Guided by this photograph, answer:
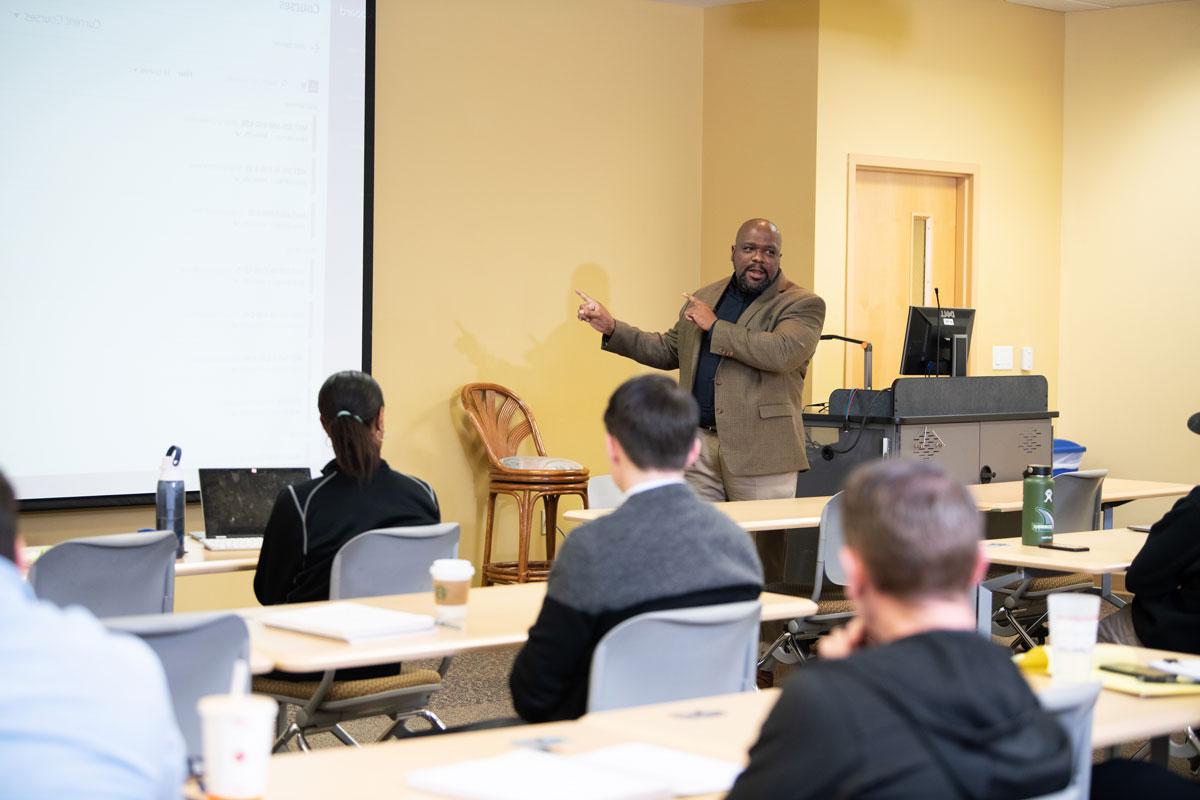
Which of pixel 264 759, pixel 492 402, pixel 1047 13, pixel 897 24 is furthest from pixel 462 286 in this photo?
pixel 264 759

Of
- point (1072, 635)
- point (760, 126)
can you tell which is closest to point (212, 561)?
point (1072, 635)

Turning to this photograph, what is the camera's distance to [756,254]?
18.5 ft

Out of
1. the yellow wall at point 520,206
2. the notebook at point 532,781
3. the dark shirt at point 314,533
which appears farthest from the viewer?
the yellow wall at point 520,206

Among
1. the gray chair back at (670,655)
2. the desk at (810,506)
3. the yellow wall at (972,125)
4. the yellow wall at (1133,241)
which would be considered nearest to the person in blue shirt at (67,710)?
the gray chair back at (670,655)

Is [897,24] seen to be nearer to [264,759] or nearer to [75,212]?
[75,212]

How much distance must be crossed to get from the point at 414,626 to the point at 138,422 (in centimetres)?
340

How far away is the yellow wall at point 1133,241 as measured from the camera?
299 inches

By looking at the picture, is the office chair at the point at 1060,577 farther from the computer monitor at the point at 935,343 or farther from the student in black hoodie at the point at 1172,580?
the student in black hoodie at the point at 1172,580

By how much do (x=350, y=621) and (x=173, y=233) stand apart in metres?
3.53

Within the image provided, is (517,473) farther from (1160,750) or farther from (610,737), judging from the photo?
(610,737)

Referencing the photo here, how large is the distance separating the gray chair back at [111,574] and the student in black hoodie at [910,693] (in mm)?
2195

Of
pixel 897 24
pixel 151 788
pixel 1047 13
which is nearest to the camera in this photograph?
pixel 151 788

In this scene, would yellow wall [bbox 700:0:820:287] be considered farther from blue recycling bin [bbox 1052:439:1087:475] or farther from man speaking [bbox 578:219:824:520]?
blue recycling bin [bbox 1052:439:1087:475]

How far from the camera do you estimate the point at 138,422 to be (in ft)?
18.8
